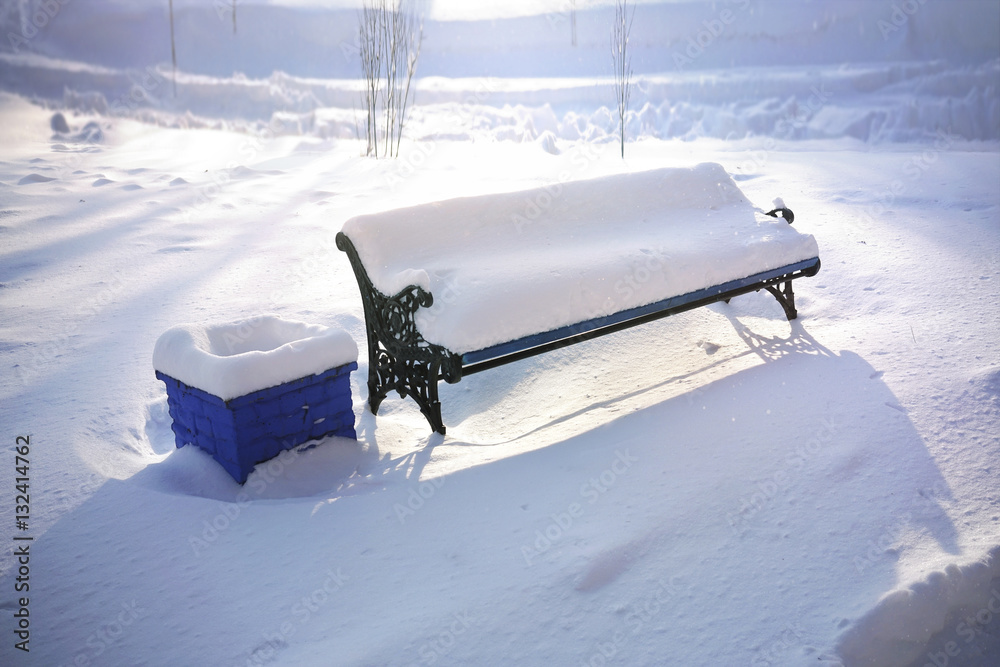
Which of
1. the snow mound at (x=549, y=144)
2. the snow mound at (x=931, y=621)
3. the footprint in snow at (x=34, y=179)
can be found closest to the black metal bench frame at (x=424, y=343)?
the snow mound at (x=931, y=621)

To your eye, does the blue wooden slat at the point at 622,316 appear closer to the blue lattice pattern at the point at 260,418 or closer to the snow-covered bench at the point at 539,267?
the snow-covered bench at the point at 539,267

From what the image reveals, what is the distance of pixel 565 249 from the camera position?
8.91ft

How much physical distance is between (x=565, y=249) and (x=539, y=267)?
1.01 ft

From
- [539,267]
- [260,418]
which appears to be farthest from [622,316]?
[260,418]

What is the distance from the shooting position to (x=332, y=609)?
158 centimetres

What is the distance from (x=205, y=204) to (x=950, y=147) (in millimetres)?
6647

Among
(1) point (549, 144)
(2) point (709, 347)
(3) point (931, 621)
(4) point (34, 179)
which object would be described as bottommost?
(3) point (931, 621)

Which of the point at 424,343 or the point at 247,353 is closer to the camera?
the point at 247,353

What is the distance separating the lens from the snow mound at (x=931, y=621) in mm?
1432

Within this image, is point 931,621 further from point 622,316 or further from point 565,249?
point 565,249

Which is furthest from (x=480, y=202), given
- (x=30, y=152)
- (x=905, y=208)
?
(x=30, y=152)

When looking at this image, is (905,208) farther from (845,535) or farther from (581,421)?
(845,535)

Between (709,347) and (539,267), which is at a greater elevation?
(539,267)

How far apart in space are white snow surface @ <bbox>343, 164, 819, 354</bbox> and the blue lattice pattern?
1.17 feet
